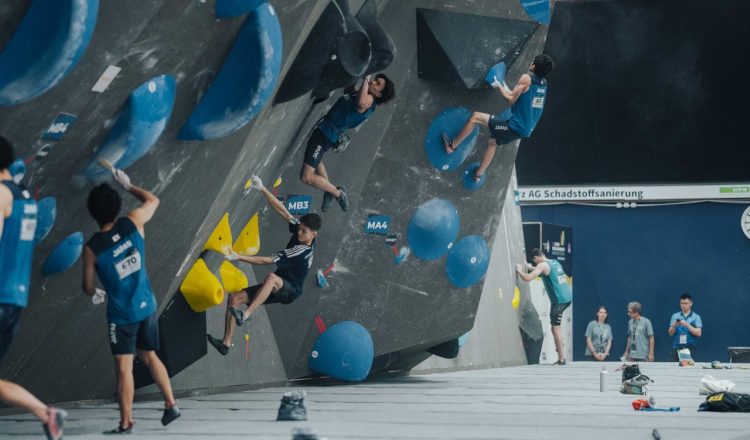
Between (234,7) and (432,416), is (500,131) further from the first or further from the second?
(234,7)

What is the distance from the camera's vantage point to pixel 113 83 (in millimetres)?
6098

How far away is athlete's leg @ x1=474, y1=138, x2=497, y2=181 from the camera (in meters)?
11.3

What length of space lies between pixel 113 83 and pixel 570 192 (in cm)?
1805

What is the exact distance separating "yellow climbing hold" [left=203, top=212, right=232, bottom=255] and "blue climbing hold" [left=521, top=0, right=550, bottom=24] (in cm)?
365

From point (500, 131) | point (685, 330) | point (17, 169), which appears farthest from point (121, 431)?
point (685, 330)

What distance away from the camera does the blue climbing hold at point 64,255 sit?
6.82 metres

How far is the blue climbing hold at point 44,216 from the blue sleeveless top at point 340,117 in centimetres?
366

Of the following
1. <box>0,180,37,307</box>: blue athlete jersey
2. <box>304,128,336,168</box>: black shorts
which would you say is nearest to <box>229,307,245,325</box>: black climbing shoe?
<box>304,128,336,168</box>: black shorts

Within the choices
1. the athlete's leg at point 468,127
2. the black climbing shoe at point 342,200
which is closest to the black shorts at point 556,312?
the athlete's leg at point 468,127

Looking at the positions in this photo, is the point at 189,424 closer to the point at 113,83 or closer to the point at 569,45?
the point at 113,83

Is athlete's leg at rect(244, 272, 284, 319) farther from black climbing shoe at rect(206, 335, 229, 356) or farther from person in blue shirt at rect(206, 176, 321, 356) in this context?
black climbing shoe at rect(206, 335, 229, 356)

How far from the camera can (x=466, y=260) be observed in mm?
11773

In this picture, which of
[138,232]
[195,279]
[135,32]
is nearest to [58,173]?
[138,232]

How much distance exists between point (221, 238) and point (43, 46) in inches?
164
